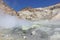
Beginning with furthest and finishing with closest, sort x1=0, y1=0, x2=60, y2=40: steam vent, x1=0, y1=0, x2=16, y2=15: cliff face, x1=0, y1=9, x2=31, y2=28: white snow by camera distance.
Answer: x1=0, y1=0, x2=16, y2=15: cliff face, x1=0, y1=9, x2=31, y2=28: white snow, x1=0, y1=0, x2=60, y2=40: steam vent

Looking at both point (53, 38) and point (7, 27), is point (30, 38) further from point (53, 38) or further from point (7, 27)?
point (7, 27)

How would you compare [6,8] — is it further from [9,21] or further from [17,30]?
[17,30]

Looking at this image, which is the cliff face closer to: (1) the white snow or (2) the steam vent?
(2) the steam vent

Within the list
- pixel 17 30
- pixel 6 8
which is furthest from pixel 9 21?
pixel 17 30

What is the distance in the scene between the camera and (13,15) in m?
7.22

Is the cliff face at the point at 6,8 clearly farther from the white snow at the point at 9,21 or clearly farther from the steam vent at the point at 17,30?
the white snow at the point at 9,21

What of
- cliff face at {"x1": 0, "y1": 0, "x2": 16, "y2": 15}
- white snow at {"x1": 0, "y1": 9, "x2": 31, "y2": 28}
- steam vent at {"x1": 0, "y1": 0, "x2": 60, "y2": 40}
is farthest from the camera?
cliff face at {"x1": 0, "y1": 0, "x2": 16, "y2": 15}

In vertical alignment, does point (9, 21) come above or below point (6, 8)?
below

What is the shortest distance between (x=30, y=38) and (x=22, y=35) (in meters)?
0.33

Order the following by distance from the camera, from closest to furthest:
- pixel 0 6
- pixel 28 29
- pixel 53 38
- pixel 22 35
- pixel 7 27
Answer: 1. pixel 53 38
2. pixel 22 35
3. pixel 28 29
4. pixel 7 27
5. pixel 0 6

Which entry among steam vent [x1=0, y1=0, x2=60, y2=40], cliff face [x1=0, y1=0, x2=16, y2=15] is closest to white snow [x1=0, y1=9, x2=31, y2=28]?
steam vent [x1=0, y1=0, x2=60, y2=40]

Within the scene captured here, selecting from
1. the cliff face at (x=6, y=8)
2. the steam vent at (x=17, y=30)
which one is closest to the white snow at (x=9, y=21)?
the steam vent at (x=17, y=30)

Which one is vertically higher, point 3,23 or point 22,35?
point 3,23

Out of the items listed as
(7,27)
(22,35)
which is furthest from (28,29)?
(7,27)
